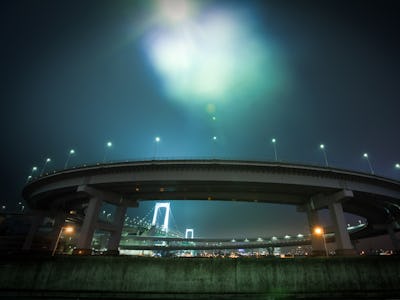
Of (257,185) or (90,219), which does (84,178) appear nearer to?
(90,219)

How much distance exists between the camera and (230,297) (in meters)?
16.4

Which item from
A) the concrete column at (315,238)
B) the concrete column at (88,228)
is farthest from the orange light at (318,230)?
the concrete column at (88,228)

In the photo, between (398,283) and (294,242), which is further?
(294,242)

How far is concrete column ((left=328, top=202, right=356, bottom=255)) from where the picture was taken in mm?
34500

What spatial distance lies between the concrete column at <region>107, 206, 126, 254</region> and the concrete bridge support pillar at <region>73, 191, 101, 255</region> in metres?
4.87

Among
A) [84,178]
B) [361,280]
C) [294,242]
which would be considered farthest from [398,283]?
[294,242]

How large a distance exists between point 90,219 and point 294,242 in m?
117

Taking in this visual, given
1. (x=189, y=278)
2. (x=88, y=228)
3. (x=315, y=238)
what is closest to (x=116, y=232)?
(x=88, y=228)

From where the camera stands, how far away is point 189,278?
55.9 feet

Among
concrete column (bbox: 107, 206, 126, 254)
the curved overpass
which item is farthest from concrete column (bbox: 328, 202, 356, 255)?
concrete column (bbox: 107, 206, 126, 254)

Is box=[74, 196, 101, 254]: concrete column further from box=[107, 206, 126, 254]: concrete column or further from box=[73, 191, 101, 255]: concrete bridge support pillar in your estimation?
box=[107, 206, 126, 254]: concrete column

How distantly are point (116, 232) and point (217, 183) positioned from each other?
21576mm

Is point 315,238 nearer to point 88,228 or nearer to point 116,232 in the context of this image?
point 116,232

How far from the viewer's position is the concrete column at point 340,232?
3450 centimetres
